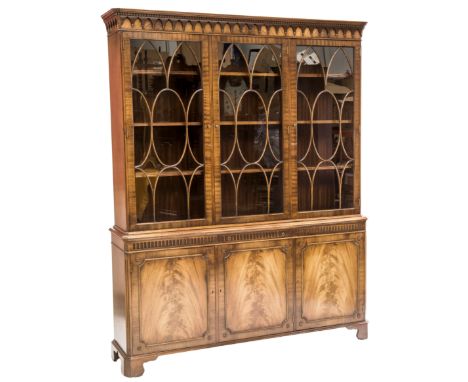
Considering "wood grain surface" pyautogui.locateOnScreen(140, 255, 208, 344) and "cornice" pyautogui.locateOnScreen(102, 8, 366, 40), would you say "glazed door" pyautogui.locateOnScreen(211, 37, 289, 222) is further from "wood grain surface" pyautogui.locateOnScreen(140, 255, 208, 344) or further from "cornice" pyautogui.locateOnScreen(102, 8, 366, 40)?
"wood grain surface" pyautogui.locateOnScreen(140, 255, 208, 344)

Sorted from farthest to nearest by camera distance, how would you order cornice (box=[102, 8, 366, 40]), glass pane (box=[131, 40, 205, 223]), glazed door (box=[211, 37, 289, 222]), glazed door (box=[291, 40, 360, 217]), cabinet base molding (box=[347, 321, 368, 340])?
cabinet base molding (box=[347, 321, 368, 340]) < glazed door (box=[291, 40, 360, 217]) < glazed door (box=[211, 37, 289, 222]) < glass pane (box=[131, 40, 205, 223]) < cornice (box=[102, 8, 366, 40])

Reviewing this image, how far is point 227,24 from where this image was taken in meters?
4.60

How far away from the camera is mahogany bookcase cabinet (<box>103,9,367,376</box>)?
4489mm

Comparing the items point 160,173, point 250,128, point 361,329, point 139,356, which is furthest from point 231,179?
point 361,329

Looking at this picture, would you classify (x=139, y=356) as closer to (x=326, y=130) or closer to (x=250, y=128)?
(x=250, y=128)

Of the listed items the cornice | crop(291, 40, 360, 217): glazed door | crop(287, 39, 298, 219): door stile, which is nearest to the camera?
the cornice

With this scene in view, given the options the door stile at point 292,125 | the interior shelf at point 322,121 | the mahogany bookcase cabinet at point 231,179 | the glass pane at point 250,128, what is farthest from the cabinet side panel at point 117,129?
the interior shelf at point 322,121

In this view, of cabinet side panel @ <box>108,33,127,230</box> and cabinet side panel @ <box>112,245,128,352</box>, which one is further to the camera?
cabinet side panel @ <box>112,245,128,352</box>

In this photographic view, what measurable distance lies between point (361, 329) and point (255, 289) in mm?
947

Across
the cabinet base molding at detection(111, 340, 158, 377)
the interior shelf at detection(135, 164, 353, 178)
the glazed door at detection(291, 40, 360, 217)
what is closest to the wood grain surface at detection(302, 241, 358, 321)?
the glazed door at detection(291, 40, 360, 217)

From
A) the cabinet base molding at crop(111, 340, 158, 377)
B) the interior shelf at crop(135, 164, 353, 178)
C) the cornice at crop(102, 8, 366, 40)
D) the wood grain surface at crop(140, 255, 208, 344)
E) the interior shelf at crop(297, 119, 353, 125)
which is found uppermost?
the cornice at crop(102, 8, 366, 40)

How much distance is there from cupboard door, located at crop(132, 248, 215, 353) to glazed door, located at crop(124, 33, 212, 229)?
236 millimetres

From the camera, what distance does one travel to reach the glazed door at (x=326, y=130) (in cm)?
493

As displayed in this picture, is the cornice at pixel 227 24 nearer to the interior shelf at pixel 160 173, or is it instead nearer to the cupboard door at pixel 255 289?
the interior shelf at pixel 160 173
